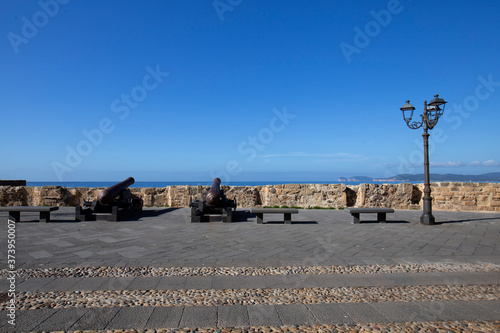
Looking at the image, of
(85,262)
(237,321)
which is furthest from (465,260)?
(85,262)

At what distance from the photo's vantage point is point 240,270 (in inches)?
163

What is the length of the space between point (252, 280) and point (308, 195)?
30.7ft

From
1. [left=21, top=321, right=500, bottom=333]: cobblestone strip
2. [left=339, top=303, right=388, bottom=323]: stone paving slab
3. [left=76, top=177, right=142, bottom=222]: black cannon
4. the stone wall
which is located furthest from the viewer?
the stone wall

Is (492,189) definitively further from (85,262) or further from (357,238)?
(85,262)

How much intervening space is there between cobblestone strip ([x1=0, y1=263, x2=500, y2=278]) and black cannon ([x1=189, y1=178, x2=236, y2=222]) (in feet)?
13.8

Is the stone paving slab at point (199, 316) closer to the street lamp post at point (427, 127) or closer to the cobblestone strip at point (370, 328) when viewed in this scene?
the cobblestone strip at point (370, 328)

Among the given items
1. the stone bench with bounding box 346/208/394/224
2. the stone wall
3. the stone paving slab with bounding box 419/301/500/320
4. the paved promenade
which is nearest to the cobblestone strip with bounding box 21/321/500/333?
the paved promenade

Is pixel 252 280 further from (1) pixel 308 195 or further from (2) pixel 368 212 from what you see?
(1) pixel 308 195

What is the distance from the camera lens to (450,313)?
2852mm

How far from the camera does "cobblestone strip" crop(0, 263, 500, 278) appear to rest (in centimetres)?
394

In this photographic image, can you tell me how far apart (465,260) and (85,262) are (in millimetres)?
5550

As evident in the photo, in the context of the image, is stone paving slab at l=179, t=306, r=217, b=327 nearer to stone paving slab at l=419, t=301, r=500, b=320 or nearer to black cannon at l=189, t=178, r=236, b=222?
stone paving slab at l=419, t=301, r=500, b=320

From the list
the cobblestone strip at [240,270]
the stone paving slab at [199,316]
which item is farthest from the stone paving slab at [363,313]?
the stone paving slab at [199,316]

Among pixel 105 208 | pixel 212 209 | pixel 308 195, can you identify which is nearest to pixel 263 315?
pixel 212 209
